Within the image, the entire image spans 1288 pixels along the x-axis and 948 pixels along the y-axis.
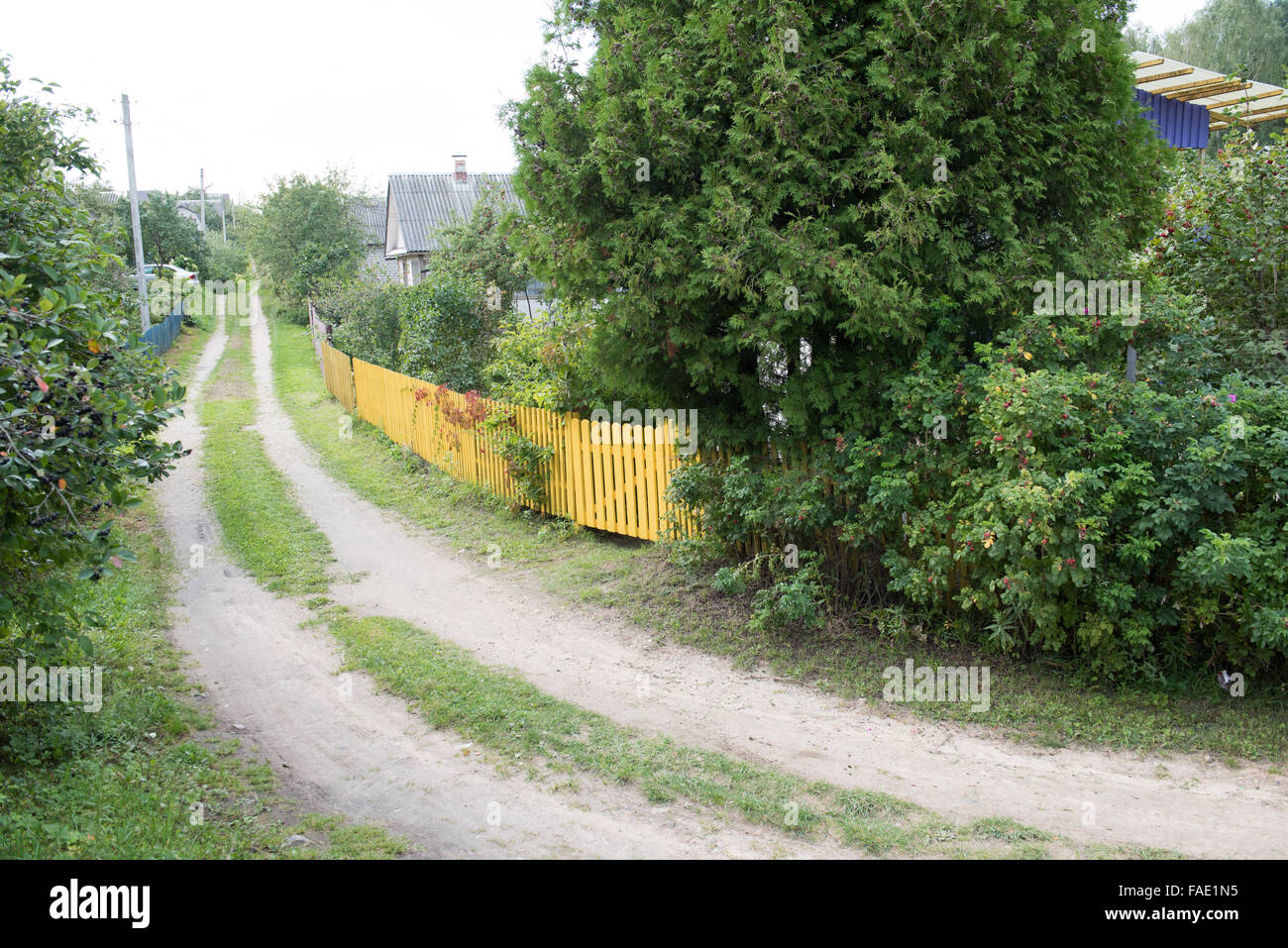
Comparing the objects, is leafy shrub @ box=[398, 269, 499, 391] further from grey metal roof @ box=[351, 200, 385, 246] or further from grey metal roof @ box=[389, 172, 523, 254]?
grey metal roof @ box=[351, 200, 385, 246]

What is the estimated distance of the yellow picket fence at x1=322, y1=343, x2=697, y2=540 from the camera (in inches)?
396

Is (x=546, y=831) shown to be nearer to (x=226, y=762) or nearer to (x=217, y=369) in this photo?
(x=226, y=762)

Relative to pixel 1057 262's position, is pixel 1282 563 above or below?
below

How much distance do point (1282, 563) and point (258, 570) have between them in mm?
9699

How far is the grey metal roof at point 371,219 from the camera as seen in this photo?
46.5 m

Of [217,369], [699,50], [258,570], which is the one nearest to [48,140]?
[258,570]

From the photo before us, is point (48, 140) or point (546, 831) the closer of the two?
point (546, 831)

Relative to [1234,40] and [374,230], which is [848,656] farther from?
[374,230]

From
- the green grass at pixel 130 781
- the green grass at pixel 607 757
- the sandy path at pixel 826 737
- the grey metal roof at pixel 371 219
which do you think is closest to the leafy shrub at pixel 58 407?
the green grass at pixel 130 781

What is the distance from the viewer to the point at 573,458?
37.2ft

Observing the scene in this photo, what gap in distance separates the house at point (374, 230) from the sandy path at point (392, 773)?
31.5 metres

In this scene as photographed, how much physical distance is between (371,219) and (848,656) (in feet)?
191


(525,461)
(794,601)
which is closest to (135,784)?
(794,601)

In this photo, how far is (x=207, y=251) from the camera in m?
50.4
